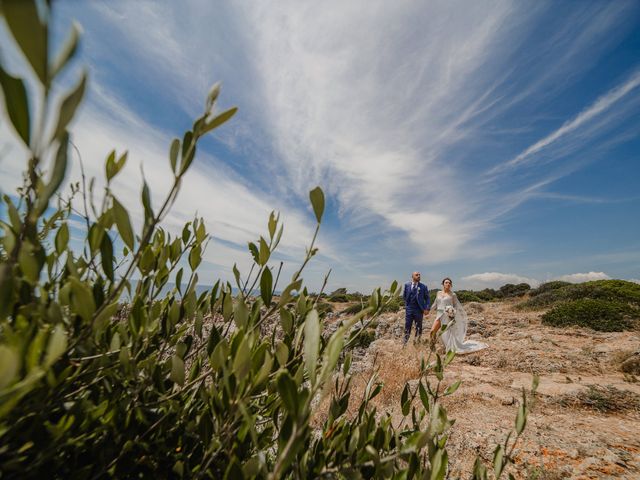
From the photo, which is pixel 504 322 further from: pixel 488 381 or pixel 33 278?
pixel 33 278

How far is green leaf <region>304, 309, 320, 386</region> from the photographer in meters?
0.48

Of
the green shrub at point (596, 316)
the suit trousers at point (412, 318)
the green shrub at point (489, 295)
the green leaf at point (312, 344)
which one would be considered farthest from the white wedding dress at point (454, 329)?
the green shrub at point (489, 295)

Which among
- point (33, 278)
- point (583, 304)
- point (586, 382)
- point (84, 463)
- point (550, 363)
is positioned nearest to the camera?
point (33, 278)

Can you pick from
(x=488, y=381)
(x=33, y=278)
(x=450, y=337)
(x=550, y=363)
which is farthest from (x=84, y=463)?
(x=450, y=337)

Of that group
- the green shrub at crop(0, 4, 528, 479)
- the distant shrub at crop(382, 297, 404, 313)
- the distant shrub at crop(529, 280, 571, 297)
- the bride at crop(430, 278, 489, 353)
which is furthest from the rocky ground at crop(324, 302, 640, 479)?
the distant shrub at crop(529, 280, 571, 297)

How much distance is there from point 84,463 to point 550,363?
7.77m

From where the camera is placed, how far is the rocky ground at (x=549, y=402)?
8.37 ft

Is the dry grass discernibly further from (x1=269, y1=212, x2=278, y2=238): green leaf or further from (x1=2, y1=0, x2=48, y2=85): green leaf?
(x1=2, y1=0, x2=48, y2=85): green leaf

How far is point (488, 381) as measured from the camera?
17.3ft

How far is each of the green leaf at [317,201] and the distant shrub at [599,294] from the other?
16931 mm

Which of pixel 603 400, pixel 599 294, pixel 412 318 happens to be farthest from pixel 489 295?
pixel 603 400

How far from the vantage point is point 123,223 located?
2.01ft

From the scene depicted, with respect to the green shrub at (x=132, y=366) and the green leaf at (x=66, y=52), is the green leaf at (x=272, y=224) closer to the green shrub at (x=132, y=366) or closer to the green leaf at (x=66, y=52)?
the green shrub at (x=132, y=366)

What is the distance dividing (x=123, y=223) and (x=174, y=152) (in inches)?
7.4
